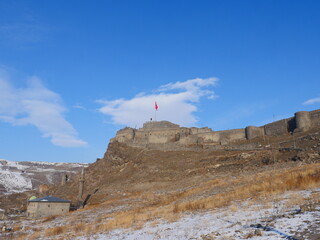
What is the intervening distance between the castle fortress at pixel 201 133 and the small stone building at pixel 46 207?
101 feet

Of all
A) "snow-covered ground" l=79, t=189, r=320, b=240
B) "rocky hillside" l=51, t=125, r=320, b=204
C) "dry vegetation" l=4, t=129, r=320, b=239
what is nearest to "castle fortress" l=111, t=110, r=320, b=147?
"rocky hillside" l=51, t=125, r=320, b=204

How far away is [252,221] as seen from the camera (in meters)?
10.1

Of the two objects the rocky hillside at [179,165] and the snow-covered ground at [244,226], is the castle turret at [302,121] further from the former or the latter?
the snow-covered ground at [244,226]

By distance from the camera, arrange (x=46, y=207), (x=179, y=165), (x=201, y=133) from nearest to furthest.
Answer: (x=46, y=207) → (x=179, y=165) → (x=201, y=133)

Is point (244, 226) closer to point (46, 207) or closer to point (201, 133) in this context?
point (46, 207)

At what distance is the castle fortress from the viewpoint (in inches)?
1914

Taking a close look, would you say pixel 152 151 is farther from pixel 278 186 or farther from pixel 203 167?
pixel 278 186

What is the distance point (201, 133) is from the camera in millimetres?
61844

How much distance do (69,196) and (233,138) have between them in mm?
35350

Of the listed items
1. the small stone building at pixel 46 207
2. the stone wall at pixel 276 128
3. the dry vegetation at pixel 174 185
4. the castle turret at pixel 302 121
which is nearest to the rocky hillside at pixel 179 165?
the dry vegetation at pixel 174 185

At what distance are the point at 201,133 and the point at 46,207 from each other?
38.5m

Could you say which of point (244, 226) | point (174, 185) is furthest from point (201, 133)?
point (244, 226)

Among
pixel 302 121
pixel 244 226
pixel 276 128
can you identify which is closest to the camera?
pixel 244 226

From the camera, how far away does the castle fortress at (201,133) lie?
160ft
